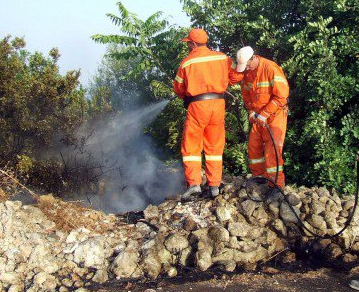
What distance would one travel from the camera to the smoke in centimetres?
792

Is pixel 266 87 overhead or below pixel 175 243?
overhead

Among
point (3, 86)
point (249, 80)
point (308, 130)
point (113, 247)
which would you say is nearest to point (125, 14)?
point (3, 86)

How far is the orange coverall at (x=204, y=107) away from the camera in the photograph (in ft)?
17.1

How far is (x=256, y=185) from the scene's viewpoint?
18.5 feet

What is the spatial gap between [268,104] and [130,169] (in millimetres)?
4261

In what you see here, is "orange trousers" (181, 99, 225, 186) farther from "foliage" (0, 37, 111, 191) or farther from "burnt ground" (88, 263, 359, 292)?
"foliage" (0, 37, 111, 191)

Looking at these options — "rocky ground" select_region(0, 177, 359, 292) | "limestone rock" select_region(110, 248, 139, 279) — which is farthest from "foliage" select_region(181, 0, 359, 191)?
"limestone rock" select_region(110, 248, 139, 279)

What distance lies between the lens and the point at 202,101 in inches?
209

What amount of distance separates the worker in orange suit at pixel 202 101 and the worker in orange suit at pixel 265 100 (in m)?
0.24

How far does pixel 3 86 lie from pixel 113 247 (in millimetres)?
3710

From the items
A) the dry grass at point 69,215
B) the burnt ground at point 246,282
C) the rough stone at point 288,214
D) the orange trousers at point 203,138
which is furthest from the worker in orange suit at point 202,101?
the burnt ground at point 246,282

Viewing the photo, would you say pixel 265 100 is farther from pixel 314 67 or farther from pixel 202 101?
pixel 314 67

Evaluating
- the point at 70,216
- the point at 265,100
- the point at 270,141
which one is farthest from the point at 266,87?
the point at 70,216

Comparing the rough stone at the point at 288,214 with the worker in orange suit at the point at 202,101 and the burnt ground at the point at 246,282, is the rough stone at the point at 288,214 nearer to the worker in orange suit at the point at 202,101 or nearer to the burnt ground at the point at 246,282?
the burnt ground at the point at 246,282
